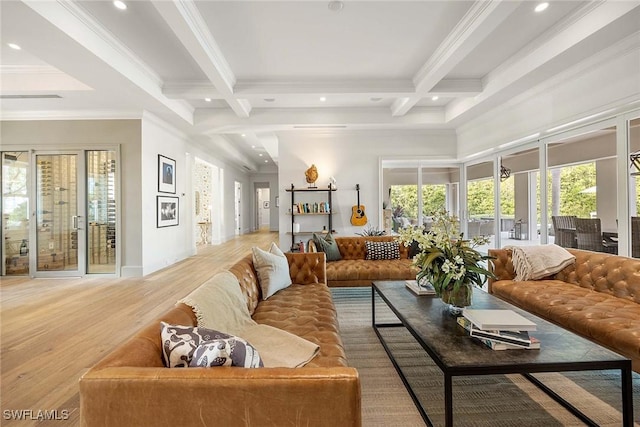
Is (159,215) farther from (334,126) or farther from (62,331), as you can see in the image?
(334,126)

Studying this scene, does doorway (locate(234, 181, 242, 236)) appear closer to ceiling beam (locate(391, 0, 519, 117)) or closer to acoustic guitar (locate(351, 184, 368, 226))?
acoustic guitar (locate(351, 184, 368, 226))

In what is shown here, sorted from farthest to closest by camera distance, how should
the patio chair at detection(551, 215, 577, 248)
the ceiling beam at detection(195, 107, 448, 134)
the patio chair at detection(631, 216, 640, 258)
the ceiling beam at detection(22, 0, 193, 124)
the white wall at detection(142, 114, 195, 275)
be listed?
the ceiling beam at detection(195, 107, 448, 134) < the white wall at detection(142, 114, 195, 275) < the patio chair at detection(551, 215, 577, 248) < the patio chair at detection(631, 216, 640, 258) < the ceiling beam at detection(22, 0, 193, 124)

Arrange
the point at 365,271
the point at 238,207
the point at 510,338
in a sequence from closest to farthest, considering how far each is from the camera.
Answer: the point at 510,338
the point at 365,271
the point at 238,207

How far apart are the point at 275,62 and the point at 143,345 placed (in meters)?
3.77

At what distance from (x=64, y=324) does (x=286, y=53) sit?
12.8ft

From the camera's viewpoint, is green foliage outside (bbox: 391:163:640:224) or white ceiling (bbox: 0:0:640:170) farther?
green foliage outside (bbox: 391:163:640:224)

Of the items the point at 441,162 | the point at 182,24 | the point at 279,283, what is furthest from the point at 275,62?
the point at 441,162

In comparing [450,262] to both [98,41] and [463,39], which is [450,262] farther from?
[98,41]

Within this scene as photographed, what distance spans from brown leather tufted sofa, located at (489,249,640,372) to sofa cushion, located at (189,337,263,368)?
222 centimetres

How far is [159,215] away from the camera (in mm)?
6004

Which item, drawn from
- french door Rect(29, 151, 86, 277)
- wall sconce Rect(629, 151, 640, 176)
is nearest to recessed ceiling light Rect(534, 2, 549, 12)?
wall sconce Rect(629, 151, 640, 176)

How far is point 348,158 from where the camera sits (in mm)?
6758

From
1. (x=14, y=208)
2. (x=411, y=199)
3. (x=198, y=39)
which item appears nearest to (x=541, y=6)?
(x=198, y=39)

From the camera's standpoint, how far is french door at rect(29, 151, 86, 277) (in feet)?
17.7
